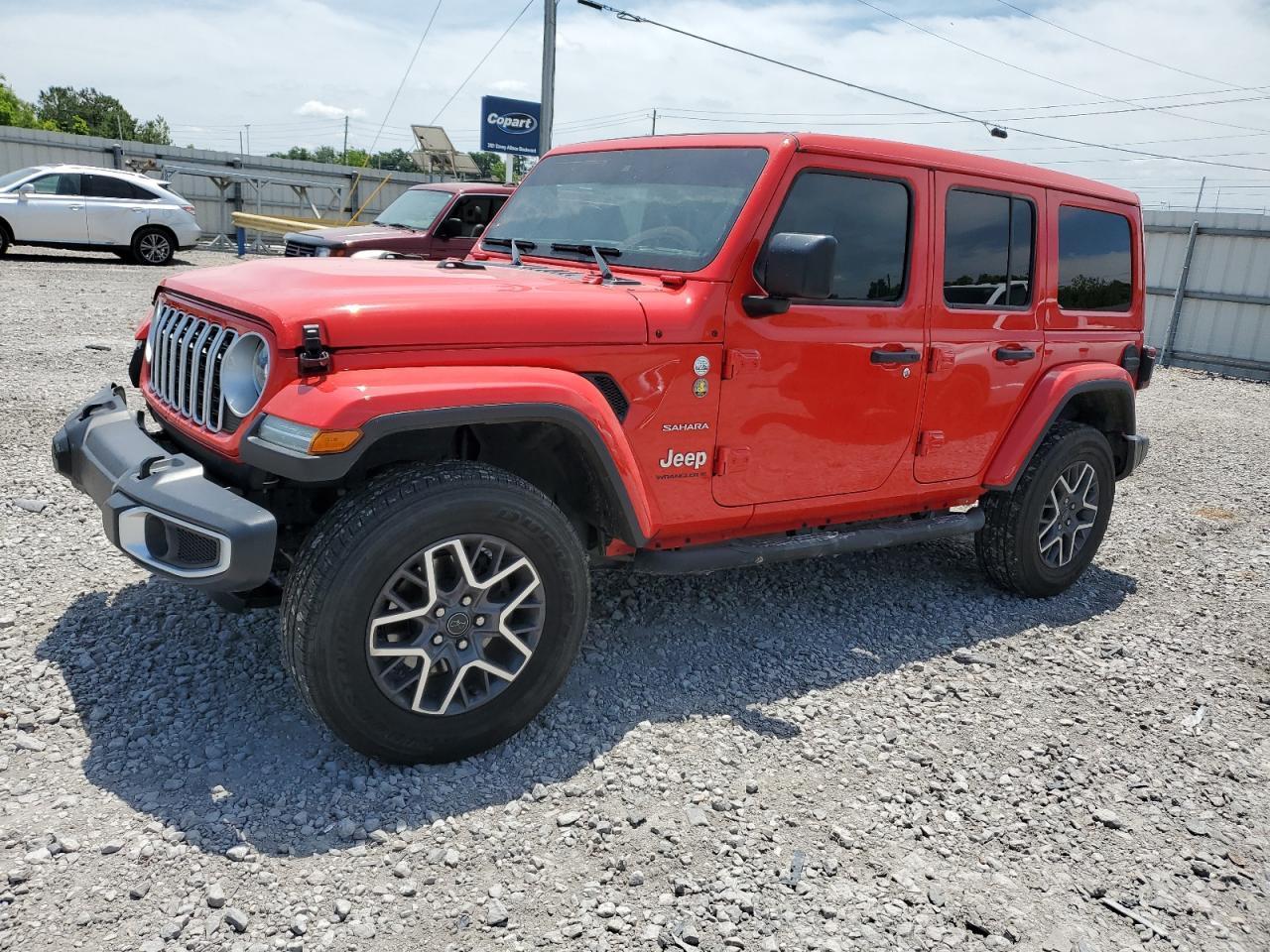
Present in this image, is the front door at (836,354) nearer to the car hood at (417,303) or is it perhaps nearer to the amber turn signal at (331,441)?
the car hood at (417,303)

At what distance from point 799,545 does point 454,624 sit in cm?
152

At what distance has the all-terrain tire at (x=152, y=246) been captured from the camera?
54.9ft

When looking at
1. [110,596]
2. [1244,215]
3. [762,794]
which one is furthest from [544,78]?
[762,794]

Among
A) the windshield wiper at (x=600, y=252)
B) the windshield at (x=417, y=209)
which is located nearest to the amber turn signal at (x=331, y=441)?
the windshield wiper at (x=600, y=252)

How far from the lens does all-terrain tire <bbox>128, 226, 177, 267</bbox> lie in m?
16.7

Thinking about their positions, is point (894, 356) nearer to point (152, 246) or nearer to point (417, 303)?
point (417, 303)

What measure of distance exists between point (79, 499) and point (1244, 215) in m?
16.7

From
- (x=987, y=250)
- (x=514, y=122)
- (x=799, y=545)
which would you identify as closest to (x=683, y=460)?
(x=799, y=545)

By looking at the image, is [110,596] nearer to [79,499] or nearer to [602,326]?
[79,499]

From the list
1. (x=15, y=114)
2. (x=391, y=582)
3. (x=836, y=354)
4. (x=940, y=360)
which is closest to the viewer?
(x=391, y=582)

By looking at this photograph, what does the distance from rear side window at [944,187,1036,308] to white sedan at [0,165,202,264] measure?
1605 centimetres

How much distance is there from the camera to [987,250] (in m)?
4.33

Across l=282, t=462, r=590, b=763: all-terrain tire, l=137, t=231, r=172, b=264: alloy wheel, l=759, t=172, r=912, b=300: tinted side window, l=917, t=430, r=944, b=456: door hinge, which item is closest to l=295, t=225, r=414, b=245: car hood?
l=137, t=231, r=172, b=264: alloy wheel

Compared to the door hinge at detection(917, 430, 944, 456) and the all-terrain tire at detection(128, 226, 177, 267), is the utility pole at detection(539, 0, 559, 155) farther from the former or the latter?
the door hinge at detection(917, 430, 944, 456)
